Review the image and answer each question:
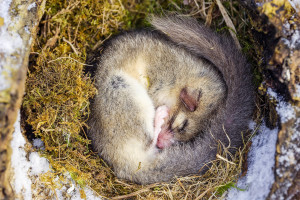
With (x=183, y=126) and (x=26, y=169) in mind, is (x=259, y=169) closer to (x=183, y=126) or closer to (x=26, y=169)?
(x=183, y=126)

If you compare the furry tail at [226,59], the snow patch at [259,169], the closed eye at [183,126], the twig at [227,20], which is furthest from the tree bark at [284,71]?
the closed eye at [183,126]

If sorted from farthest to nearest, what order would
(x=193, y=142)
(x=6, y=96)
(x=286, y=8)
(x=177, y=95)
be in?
1. (x=177, y=95)
2. (x=193, y=142)
3. (x=286, y=8)
4. (x=6, y=96)

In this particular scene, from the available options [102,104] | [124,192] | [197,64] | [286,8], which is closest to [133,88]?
[102,104]

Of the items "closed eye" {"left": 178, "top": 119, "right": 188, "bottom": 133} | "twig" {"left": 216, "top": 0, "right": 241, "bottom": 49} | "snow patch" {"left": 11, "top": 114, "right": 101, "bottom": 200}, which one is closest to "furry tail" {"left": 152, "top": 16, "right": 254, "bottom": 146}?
"twig" {"left": 216, "top": 0, "right": 241, "bottom": 49}

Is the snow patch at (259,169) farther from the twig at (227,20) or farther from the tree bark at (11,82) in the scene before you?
the tree bark at (11,82)

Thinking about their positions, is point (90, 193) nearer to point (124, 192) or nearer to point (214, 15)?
point (124, 192)

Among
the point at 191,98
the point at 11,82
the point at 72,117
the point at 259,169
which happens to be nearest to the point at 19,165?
the point at 72,117

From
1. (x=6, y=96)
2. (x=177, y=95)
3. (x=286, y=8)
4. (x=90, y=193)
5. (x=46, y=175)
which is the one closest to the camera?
(x=6, y=96)
